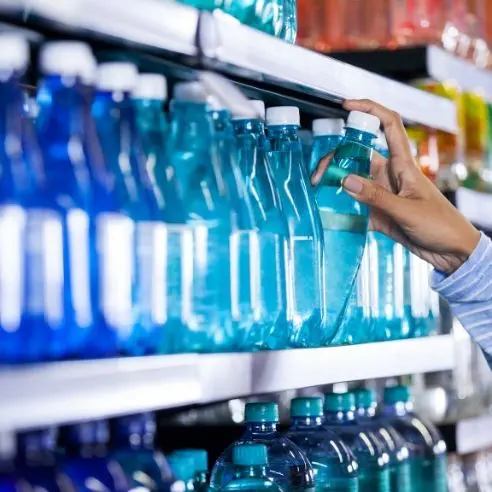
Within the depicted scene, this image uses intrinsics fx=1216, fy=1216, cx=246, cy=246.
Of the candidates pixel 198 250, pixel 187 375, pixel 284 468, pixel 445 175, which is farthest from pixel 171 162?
pixel 445 175

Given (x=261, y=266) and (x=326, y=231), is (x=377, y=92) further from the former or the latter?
(x=261, y=266)

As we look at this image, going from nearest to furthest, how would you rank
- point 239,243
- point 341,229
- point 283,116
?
1. point 239,243
2. point 283,116
3. point 341,229

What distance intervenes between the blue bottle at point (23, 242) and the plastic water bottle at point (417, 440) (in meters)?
1.31

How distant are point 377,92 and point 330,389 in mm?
1391

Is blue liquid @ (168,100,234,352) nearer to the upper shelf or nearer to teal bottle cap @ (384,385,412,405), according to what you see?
the upper shelf

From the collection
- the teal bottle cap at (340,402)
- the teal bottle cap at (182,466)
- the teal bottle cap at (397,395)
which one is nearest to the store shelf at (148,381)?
the teal bottle cap at (182,466)

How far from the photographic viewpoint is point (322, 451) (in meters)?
2.12

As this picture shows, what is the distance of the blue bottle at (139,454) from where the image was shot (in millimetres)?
1419

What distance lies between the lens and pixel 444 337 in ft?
7.84

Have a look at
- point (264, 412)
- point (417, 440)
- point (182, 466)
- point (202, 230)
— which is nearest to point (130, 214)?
point (202, 230)

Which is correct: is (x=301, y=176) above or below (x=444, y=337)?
above

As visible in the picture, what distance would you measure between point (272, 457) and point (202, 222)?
519mm

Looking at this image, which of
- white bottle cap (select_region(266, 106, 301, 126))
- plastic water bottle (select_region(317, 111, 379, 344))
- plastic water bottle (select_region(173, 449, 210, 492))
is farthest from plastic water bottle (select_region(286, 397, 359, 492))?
white bottle cap (select_region(266, 106, 301, 126))

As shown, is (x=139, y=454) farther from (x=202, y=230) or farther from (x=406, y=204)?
(x=406, y=204)
